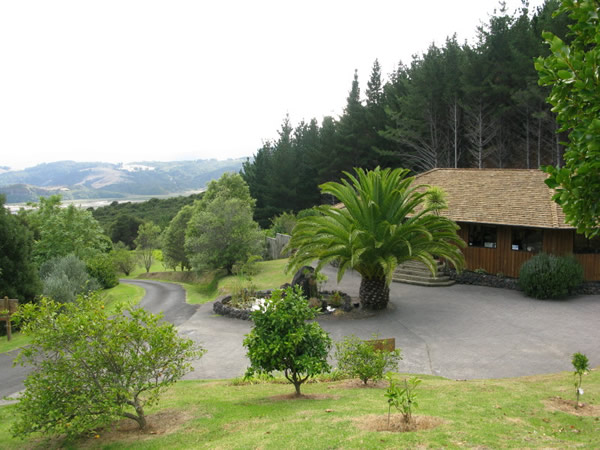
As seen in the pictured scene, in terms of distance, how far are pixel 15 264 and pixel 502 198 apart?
A: 74.9ft

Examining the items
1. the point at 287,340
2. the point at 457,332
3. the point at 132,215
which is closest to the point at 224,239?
the point at 457,332

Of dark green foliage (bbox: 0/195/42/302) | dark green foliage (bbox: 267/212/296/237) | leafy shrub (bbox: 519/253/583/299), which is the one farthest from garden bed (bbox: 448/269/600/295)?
dark green foliage (bbox: 0/195/42/302)

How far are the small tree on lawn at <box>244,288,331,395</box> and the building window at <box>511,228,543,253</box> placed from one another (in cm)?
1541

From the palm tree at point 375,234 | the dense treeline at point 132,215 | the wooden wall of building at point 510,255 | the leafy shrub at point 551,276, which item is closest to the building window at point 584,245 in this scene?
the wooden wall of building at point 510,255

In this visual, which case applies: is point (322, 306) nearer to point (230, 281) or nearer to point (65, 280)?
point (230, 281)

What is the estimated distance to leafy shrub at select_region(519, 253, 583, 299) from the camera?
60.7ft

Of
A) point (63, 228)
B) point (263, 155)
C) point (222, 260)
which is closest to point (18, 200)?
point (263, 155)

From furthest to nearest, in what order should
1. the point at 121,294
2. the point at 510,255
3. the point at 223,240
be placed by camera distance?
1. the point at 223,240
2. the point at 121,294
3. the point at 510,255

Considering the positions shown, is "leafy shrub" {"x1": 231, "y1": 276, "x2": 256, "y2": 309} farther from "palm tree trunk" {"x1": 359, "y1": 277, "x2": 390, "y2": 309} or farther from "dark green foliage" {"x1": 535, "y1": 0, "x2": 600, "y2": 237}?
"dark green foliage" {"x1": 535, "y1": 0, "x2": 600, "y2": 237}

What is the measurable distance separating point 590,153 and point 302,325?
566 cm

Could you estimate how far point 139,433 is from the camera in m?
7.74

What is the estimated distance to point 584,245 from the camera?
20.3 m

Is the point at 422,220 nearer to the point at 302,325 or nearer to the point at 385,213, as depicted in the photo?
the point at 385,213

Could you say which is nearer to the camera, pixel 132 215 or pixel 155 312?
pixel 155 312
